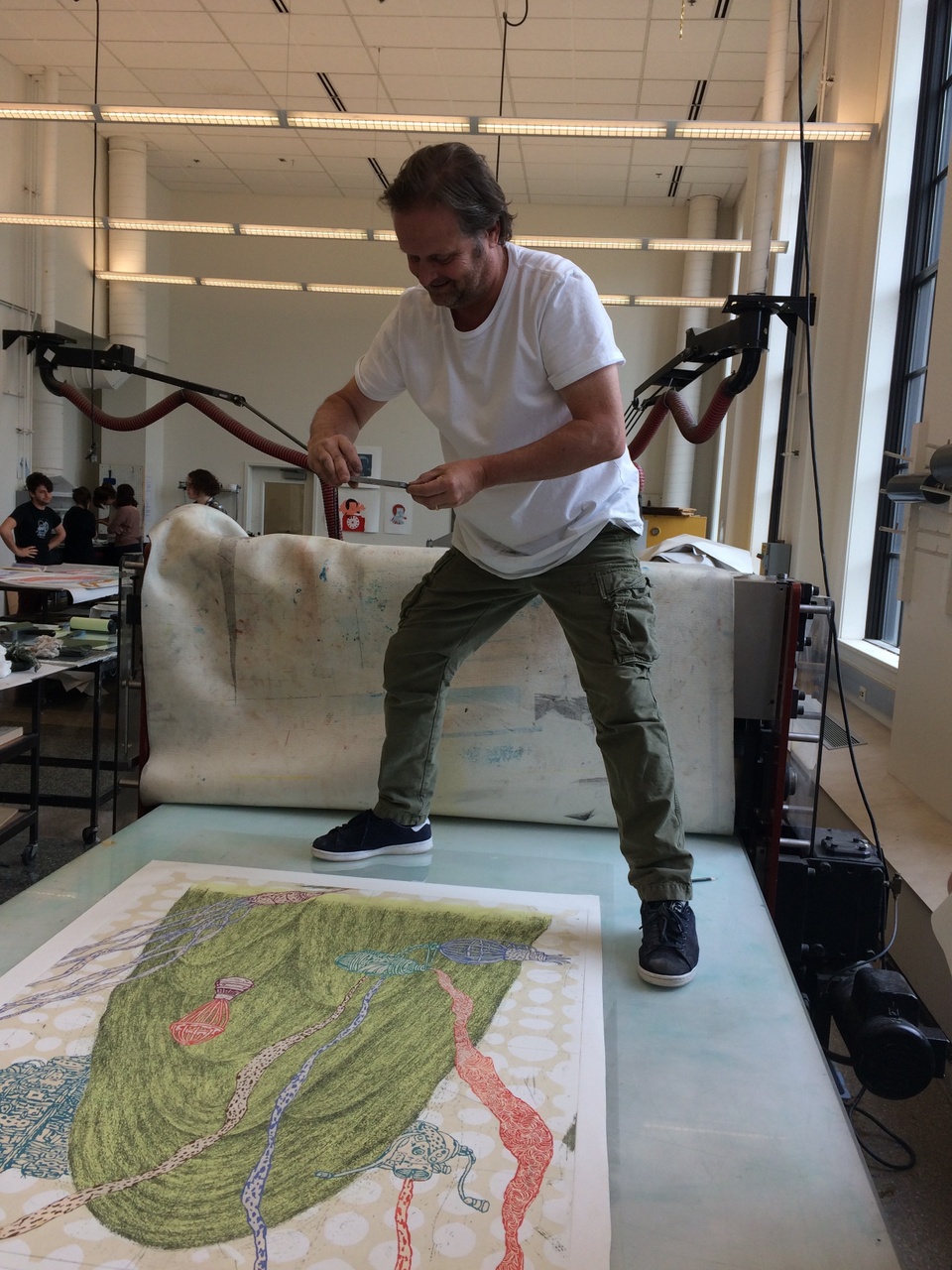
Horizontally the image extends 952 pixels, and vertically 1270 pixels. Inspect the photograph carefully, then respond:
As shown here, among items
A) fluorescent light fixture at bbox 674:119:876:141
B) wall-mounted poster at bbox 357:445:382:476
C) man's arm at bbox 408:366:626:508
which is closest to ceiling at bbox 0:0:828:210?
fluorescent light fixture at bbox 674:119:876:141

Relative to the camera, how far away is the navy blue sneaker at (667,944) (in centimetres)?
131

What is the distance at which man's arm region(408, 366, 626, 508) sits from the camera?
1389mm

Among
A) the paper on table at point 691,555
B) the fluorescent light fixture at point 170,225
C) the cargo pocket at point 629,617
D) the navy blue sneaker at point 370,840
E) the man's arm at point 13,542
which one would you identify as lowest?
the navy blue sneaker at point 370,840

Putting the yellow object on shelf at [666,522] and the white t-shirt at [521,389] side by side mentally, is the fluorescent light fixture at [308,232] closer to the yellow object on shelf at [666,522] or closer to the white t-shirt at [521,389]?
the yellow object on shelf at [666,522]

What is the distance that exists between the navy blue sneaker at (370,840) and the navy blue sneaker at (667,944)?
0.48 metres

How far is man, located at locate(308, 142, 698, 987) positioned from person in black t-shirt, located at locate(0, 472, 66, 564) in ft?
16.4

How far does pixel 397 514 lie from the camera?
33.7 feet

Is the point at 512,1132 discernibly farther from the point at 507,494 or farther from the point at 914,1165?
the point at 914,1165

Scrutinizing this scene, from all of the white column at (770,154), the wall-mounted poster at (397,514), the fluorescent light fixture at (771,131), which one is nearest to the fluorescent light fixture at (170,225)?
the fluorescent light fixture at (771,131)

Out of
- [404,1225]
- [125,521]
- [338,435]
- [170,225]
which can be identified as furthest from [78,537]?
[404,1225]

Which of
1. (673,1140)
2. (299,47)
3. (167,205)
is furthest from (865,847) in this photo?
(167,205)

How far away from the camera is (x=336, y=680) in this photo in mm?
1910

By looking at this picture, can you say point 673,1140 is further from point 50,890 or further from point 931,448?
point 931,448

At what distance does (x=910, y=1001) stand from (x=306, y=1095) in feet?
3.18
